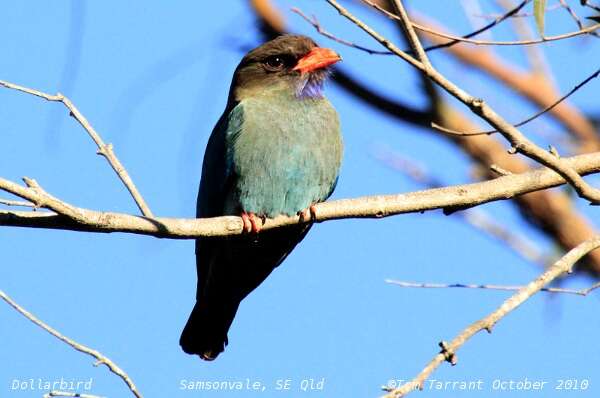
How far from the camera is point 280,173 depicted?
19.3 feet

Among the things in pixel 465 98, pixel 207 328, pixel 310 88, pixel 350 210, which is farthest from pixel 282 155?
pixel 465 98

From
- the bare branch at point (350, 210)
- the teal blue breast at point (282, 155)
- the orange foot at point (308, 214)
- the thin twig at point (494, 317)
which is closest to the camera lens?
the thin twig at point (494, 317)

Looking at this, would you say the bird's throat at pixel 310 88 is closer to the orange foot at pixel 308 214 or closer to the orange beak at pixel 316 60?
the orange beak at pixel 316 60

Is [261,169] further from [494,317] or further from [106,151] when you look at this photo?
[494,317]

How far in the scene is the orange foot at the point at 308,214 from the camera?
5.42 metres

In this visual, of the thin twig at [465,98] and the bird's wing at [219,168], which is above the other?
the bird's wing at [219,168]

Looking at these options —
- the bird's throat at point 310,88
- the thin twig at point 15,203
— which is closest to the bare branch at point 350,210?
the thin twig at point 15,203

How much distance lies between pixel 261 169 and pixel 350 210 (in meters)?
1.11

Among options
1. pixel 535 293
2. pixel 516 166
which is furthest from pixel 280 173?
pixel 516 166

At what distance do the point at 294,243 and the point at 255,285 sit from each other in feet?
1.55

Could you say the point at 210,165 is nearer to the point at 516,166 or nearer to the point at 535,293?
the point at 535,293

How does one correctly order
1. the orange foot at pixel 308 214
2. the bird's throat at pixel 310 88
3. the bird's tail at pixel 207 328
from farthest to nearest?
the bird's tail at pixel 207 328, the bird's throat at pixel 310 88, the orange foot at pixel 308 214

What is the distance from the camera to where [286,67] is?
656 cm

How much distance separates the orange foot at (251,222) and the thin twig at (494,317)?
184 cm
